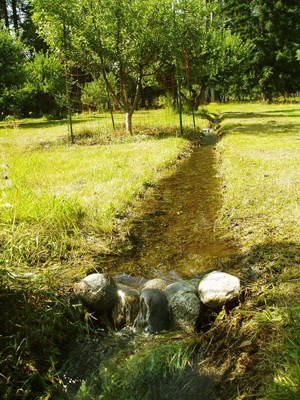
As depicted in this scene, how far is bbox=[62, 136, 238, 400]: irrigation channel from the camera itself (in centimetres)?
256

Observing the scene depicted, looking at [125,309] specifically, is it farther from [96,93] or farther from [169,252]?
[96,93]

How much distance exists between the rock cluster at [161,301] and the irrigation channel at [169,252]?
188 mm

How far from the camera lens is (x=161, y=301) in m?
3.18

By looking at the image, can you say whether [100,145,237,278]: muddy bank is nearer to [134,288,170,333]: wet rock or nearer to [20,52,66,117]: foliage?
[134,288,170,333]: wet rock

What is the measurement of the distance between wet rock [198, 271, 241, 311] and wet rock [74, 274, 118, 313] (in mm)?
855

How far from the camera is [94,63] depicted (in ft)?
45.9

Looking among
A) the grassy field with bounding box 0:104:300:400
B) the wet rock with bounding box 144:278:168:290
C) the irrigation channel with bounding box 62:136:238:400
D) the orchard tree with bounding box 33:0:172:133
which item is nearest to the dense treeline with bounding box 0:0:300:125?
the orchard tree with bounding box 33:0:172:133

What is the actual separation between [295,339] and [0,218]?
3362mm

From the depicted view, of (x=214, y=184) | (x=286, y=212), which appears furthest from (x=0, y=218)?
(x=214, y=184)

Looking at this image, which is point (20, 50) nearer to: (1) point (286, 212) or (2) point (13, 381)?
(1) point (286, 212)

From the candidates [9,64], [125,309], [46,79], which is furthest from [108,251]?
[46,79]

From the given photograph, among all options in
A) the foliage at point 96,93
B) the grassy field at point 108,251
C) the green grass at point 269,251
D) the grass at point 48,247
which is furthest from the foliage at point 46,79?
the green grass at point 269,251

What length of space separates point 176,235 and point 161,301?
1741 mm

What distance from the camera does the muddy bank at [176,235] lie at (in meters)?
4.04
